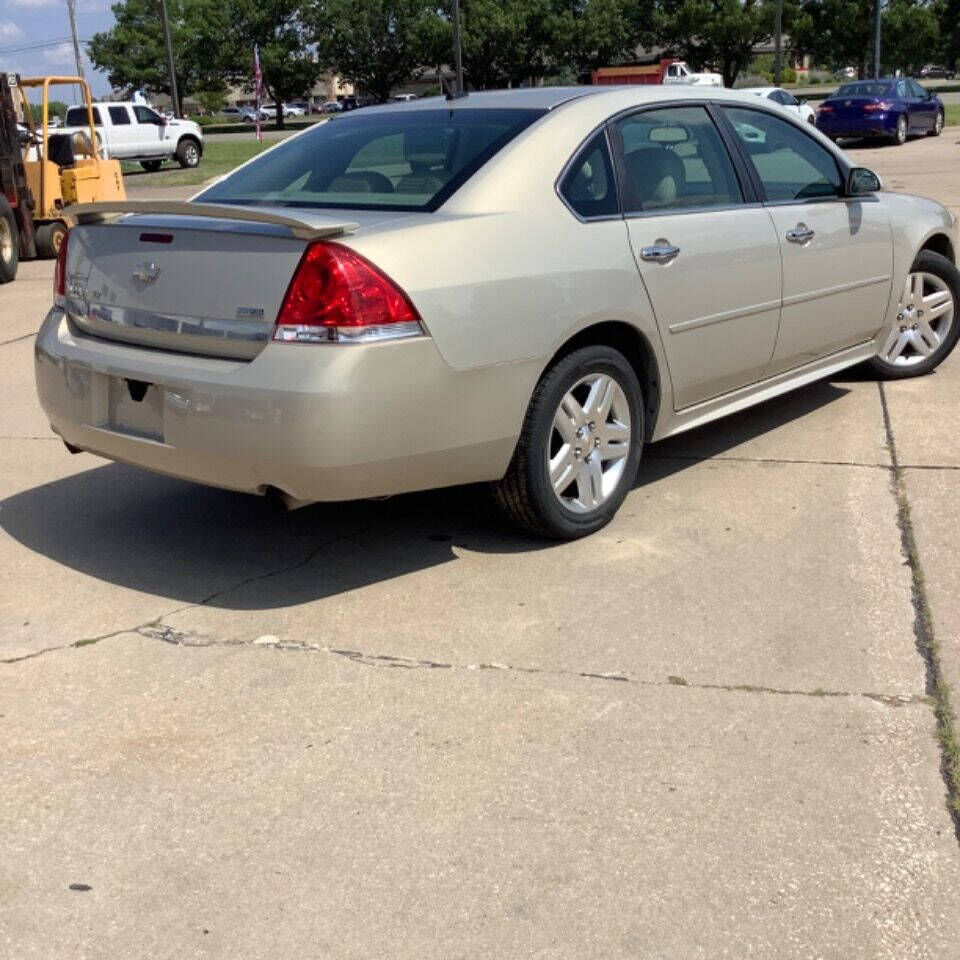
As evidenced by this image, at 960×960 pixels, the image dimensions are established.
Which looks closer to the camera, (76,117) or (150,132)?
(76,117)

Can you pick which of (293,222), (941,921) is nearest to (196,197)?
(293,222)

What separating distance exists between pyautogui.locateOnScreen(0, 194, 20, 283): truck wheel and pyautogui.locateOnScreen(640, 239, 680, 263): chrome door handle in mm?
10393

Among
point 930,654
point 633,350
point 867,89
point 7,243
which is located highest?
point 867,89

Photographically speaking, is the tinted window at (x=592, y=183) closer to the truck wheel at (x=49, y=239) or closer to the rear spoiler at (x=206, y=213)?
the rear spoiler at (x=206, y=213)

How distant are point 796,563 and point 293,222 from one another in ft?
6.87

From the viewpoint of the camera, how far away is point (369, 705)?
12.2 feet

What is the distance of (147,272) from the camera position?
176 inches

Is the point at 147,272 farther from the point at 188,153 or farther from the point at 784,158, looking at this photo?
the point at 188,153

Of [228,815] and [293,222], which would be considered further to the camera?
[293,222]

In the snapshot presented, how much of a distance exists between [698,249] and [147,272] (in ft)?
6.88

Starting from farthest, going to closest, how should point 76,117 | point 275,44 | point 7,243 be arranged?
point 275,44 < point 76,117 < point 7,243

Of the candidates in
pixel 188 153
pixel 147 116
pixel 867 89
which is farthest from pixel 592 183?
pixel 188 153

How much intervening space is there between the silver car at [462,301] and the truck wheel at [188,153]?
31.0 metres

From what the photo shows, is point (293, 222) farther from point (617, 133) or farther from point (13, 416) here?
point (13, 416)
